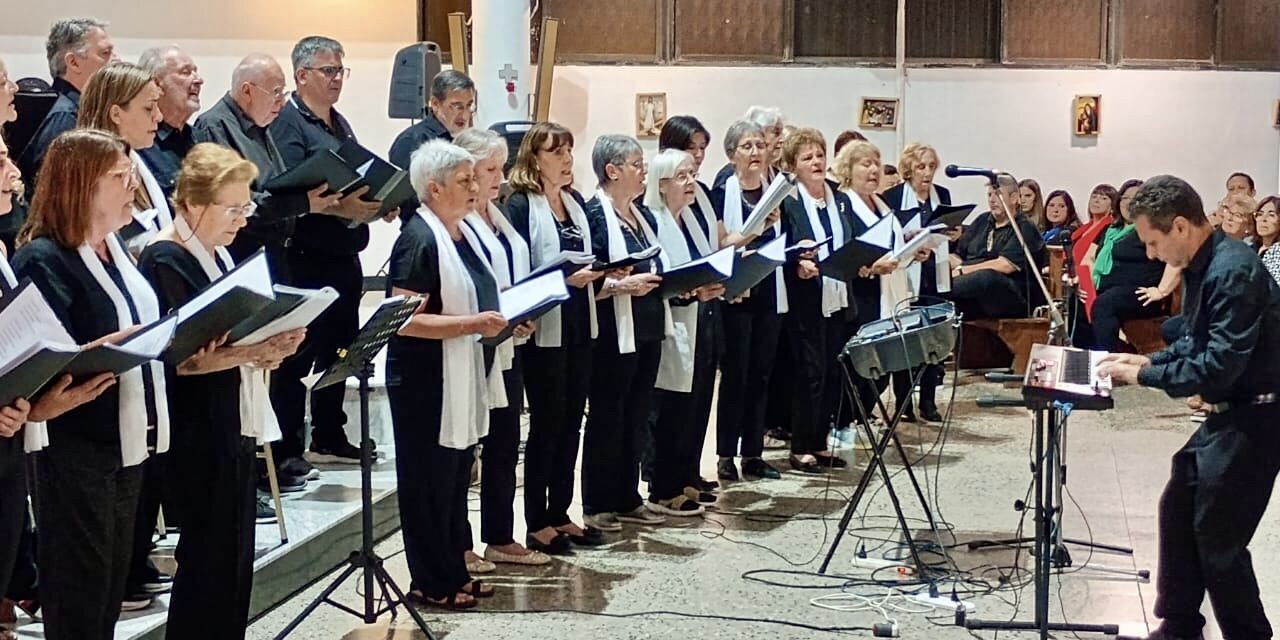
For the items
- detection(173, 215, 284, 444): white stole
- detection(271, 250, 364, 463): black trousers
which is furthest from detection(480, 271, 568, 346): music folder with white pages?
detection(271, 250, 364, 463): black trousers

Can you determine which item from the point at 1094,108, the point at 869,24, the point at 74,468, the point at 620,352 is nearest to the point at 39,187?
the point at 74,468

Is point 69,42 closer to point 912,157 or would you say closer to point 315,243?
point 315,243

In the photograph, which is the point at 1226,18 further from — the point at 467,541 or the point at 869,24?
the point at 467,541

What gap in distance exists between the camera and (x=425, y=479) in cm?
421

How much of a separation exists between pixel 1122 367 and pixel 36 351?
2688 mm

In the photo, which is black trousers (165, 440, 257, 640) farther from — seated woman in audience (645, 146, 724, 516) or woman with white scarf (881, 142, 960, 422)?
woman with white scarf (881, 142, 960, 422)

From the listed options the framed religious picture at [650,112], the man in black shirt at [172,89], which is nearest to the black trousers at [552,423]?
the man in black shirt at [172,89]

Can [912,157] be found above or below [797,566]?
above

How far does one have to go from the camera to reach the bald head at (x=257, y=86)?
468 centimetres

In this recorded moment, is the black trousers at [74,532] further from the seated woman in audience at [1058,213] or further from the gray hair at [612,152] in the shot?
the seated woman in audience at [1058,213]

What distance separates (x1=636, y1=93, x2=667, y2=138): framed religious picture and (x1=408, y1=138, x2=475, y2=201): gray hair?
6235 millimetres

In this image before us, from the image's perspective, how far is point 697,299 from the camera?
5.48 m

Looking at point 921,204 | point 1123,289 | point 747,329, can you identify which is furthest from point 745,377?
point 1123,289

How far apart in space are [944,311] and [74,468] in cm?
292
